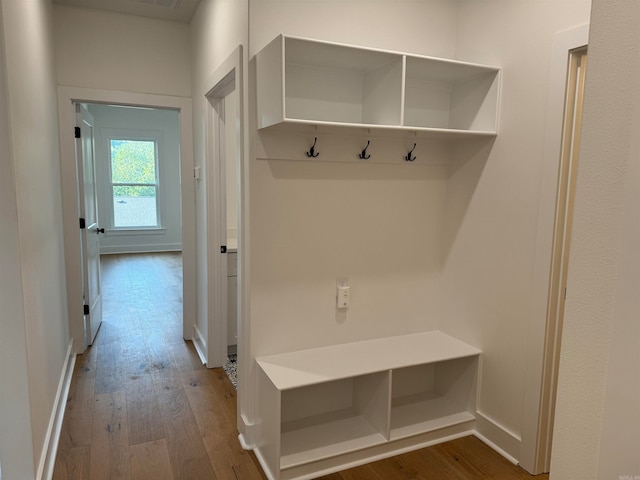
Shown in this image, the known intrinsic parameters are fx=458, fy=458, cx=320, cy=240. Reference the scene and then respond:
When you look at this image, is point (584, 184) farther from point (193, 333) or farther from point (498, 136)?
point (193, 333)

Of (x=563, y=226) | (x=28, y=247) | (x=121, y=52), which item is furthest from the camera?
(x=121, y=52)

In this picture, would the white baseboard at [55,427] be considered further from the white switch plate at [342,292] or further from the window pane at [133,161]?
the window pane at [133,161]

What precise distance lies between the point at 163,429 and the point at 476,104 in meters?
2.52

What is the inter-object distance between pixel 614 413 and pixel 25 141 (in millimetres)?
2315

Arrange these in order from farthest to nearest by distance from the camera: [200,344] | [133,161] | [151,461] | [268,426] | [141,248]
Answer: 1. [141,248]
2. [133,161]
3. [200,344]
4. [151,461]
5. [268,426]

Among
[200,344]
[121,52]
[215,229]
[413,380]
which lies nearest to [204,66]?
[121,52]

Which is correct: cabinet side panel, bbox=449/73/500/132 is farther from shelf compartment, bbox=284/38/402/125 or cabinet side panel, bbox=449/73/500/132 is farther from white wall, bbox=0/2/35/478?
white wall, bbox=0/2/35/478

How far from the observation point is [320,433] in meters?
2.42

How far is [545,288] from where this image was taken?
6.99 feet

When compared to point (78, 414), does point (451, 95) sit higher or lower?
higher

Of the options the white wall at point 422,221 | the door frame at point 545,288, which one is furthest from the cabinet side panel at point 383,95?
the door frame at point 545,288

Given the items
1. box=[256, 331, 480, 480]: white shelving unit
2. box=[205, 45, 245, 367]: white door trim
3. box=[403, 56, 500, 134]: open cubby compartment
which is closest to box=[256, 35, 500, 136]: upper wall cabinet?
box=[403, 56, 500, 134]: open cubby compartment

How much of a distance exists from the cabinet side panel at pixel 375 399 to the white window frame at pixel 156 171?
23.6ft

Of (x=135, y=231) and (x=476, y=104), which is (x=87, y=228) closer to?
(x=476, y=104)
